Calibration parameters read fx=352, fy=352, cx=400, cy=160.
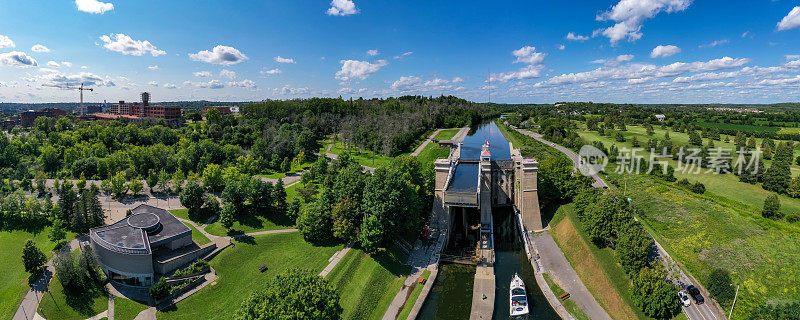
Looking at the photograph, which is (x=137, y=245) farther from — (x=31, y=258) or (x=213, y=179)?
(x=213, y=179)

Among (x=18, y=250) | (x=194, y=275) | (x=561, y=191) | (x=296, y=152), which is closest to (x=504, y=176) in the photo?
(x=561, y=191)

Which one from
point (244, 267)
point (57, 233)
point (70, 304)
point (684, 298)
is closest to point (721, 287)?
point (684, 298)

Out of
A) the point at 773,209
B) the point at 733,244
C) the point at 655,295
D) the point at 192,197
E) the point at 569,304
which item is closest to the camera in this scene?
the point at 655,295

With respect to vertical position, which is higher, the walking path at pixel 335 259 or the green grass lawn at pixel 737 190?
the green grass lawn at pixel 737 190

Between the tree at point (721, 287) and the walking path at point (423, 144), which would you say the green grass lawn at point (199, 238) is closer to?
the tree at point (721, 287)

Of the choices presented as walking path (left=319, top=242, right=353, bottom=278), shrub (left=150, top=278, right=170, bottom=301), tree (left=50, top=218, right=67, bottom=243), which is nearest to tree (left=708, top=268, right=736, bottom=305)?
walking path (left=319, top=242, right=353, bottom=278)

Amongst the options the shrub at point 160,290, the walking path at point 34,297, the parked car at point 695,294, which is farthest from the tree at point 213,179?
the parked car at point 695,294

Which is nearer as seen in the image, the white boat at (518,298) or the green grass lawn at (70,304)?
the green grass lawn at (70,304)

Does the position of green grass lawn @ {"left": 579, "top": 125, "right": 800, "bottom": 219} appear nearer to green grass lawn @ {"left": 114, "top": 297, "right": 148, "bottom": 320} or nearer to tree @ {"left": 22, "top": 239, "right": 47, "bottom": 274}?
green grass lawn @ {"left": 114, "top": 297, "right": 148, "bottom": 320}
